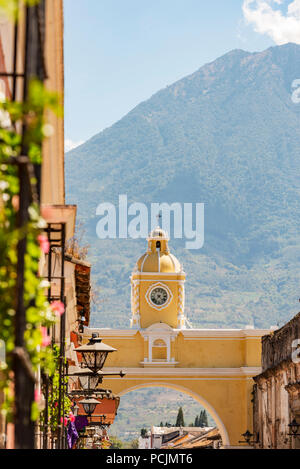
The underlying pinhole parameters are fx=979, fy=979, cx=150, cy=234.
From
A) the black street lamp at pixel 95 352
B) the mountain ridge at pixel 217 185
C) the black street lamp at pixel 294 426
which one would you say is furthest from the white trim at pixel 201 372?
the mountain ridge at pixel 217 185

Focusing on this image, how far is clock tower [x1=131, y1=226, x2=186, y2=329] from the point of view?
4350cm

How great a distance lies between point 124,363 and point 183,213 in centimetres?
14717

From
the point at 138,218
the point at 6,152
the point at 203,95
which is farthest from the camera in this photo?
the point at 203,95

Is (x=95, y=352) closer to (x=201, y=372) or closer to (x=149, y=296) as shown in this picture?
(x=201, y=372)

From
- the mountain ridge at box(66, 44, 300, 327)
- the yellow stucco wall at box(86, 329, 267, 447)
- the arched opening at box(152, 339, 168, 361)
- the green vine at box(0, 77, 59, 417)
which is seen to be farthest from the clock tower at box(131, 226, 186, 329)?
the mountain ridge at box(66, 44, 300, 327)

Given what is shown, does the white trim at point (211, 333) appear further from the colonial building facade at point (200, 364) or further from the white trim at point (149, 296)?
the white trim at point (149, 296)

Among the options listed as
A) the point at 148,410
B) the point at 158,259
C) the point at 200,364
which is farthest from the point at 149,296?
the point at 148,410

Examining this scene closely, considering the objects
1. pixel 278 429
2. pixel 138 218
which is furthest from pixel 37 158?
pixel 138 218

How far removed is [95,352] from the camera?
40.7 feet

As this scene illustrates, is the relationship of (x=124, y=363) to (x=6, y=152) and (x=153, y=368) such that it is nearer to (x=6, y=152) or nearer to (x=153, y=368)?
(x=153, y=368)

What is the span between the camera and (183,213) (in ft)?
614

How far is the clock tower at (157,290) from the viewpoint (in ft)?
143
